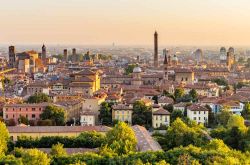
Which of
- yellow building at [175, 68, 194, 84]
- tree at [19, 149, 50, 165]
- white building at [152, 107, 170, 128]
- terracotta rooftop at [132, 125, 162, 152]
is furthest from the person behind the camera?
yellow building at [175, 68, 194, 84]

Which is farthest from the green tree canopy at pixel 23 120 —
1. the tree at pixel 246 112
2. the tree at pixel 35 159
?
the tree at pixel 35 159

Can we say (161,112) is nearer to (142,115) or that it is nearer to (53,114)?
(142,115)

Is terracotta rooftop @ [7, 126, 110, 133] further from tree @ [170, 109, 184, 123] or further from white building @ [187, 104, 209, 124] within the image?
white building @ [187, 104, 209, 124]

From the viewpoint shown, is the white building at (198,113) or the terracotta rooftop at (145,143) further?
the white building at (198,113)

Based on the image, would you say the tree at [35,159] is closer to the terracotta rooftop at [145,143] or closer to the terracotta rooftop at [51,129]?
the terracotta rooftop at [145,143]

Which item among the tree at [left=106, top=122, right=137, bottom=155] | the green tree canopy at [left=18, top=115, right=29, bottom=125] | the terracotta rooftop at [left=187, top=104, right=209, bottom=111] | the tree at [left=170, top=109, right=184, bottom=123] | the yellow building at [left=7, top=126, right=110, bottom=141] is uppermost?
the tree at [left=106, top=122, right=137, bottom=155]

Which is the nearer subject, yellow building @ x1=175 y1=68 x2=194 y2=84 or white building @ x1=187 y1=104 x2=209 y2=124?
white building @ x1=187 y1=104 x2=209 y2=124

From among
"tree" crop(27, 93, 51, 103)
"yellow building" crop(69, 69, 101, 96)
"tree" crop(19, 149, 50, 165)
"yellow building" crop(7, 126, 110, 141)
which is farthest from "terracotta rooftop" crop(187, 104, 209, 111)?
"tree" crop(19, 149, 50, 165)

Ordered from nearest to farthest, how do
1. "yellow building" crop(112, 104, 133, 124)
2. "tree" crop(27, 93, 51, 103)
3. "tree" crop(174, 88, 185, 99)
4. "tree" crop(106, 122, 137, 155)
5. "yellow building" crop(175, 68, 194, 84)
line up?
1. "tree" crop(106, 122, 137, 155)
2. "yellow building" crop(112, 104, 133, 124)
3. "tree" crop(27, 93, 51, 103)
4. "tree" crop(174, 88, 185, 99)
5. "yellow building" crop(175, 68, 194, 84)
